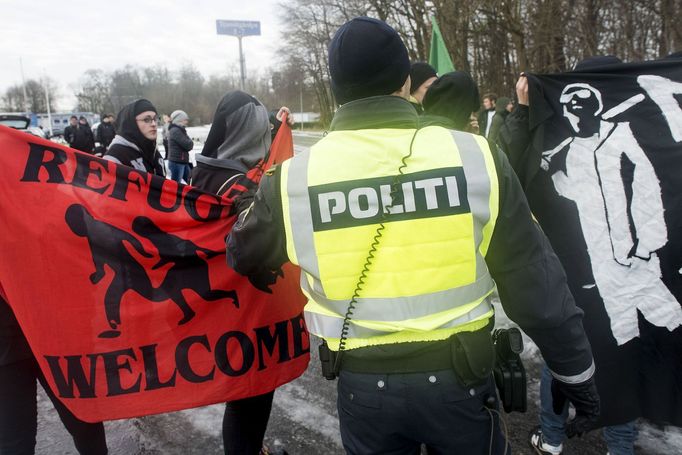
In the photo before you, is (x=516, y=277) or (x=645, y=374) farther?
(x=645, y=374)

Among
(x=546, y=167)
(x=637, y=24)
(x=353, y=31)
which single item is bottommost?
(x=546, y=167)

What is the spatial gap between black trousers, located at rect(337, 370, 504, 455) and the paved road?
152cm

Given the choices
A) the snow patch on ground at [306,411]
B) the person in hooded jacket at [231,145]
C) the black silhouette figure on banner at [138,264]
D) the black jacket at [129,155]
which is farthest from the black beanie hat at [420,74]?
the snow patch on ground at [306,411]

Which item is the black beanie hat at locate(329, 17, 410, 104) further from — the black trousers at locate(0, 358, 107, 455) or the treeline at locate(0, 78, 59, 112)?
the treeline at locate(0, 78, 59, 112)

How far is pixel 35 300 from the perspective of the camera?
7.43ft

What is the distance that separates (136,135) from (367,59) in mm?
2400

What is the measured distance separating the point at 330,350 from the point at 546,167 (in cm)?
166

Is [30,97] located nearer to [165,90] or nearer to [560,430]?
[165,90]

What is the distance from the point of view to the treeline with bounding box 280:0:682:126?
11281 mm

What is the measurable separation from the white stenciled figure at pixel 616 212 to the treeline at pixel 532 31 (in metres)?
9.26

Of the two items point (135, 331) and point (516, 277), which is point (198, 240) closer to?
point (135, 331)

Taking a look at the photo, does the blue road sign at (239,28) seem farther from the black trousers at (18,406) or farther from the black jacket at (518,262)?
the black jacket at (518,262)

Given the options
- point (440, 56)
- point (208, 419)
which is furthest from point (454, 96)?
point (440, 56)

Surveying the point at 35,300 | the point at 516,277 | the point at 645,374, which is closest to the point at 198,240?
the point at 35,300
